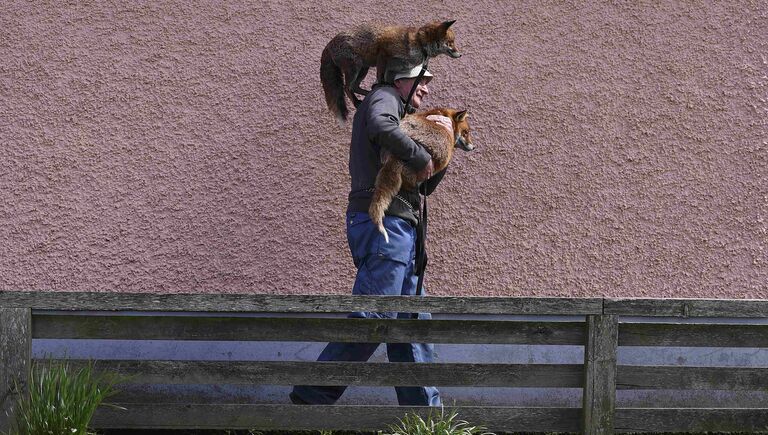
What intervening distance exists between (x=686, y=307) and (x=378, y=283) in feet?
3.74

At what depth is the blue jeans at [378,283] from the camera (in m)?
3.39

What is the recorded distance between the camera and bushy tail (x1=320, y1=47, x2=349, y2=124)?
12.1 ft

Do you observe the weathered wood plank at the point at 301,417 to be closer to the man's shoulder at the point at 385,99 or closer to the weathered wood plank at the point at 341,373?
the weathered wood plank at the point at 341,373

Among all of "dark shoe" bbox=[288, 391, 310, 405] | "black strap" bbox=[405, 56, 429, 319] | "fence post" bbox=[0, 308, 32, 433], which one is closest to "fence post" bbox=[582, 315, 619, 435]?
"black strap" bbox=[405, 56, 429, 319]

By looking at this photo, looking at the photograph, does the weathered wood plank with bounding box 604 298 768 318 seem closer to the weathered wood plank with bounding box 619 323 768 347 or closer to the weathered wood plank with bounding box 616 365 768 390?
the weathered wood plank with bounding box 619 323 768 347

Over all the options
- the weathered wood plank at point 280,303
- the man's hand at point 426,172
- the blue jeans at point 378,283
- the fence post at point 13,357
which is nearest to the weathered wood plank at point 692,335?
the weathered wood plank at point 280,303

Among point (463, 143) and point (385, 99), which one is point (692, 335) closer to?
point (463, 143)

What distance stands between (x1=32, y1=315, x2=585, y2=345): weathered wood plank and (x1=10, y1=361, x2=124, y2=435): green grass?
16 cm

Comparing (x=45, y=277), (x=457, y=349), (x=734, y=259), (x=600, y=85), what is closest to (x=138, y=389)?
(x=45, y=277)

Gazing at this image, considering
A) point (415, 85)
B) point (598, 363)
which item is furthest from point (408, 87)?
point (598, 363)

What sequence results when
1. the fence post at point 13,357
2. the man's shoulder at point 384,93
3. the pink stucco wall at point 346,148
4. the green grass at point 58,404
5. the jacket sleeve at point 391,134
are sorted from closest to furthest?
1. the green grass at point 58,404
2. the fence post at point 13,357
3. the jacket sleeve at point 391,134
4. the man's shoulder at point 384,93
5. the pink stucco wall at point 346,148

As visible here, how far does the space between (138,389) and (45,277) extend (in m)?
1.13

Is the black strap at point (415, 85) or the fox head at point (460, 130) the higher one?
the black strap at point (415, 85)

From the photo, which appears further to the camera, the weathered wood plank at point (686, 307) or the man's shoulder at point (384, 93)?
the man's shoulder at point (384, 93)
